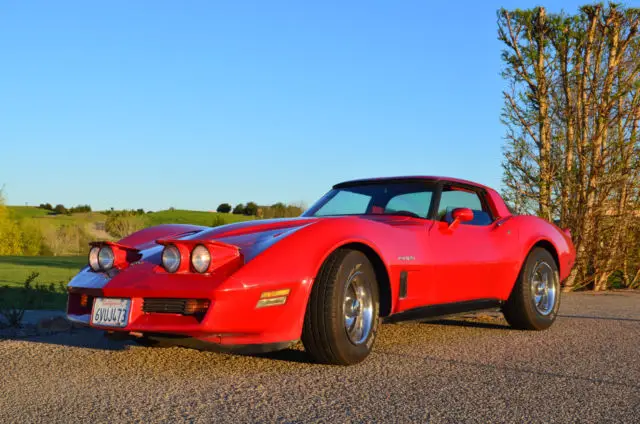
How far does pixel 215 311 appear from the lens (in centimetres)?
388

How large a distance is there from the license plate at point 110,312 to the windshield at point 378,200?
2273 millimetres

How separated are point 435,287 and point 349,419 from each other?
2176mm

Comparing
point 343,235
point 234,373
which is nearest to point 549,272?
point 343,235

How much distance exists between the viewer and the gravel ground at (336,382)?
334 cm

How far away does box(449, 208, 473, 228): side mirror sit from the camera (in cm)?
544

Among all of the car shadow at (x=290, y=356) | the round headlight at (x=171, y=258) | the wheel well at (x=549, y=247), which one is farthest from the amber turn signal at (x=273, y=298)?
the wheel well at (x=549, y=247)

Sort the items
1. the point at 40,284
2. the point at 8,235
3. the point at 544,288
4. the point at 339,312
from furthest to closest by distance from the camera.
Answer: the point at 8,235
the point at 40,284
the point at 544,288
the point at 339,312

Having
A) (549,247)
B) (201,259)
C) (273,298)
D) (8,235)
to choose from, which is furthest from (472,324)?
(8,235)

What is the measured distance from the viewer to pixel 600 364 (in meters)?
4.67

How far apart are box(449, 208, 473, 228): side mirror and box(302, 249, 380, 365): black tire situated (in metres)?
1.16

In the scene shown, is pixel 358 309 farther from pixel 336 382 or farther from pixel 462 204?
pixel 462 204

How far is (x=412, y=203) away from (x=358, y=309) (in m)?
1.48

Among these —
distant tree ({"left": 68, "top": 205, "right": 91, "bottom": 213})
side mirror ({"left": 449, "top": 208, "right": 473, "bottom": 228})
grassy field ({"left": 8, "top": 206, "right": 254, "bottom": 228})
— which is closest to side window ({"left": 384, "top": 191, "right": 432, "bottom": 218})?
side mirror ({"left": 449, "top": 208, "right": 473, "bottom": 228})

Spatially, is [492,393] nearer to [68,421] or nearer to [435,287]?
[435,287]
